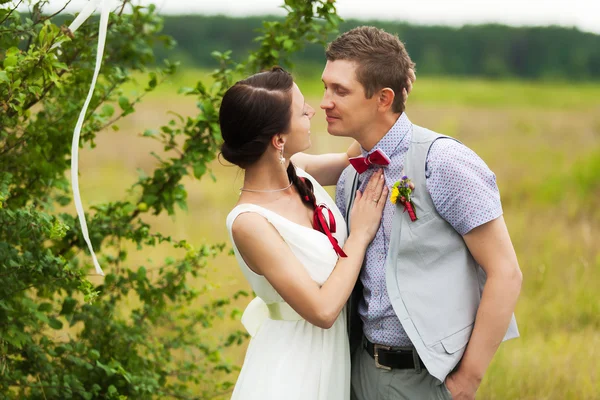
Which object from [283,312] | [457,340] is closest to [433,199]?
[457,340]

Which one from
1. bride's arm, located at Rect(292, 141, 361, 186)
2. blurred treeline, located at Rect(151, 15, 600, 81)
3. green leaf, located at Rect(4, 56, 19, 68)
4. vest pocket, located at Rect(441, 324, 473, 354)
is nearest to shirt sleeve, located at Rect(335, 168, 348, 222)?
bride's arm, located at Rect(292, 141, 361, 186)

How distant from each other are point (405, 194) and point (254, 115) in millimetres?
698

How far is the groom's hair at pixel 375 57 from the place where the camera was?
10.5ft

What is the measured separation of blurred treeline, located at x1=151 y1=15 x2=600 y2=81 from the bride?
4646cm

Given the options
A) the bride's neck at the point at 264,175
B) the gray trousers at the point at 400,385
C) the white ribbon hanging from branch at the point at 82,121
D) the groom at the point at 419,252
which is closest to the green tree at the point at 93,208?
the white ribbon hanging from branch at the point at 82,121

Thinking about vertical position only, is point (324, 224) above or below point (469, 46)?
above

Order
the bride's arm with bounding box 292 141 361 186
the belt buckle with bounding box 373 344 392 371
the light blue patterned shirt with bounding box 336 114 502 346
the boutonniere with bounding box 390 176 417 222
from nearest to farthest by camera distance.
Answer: the light blue patterned shirt with bounding box 336 114 502 346 → the boutonniere with bounding box 390 176 417 222 → the belt buckle with bounding box 373 344 392 371 → the bride's arm with bounding box 292 141 361 186

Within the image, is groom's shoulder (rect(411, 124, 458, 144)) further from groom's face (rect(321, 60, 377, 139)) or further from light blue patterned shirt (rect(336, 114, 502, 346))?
groom's face (rect(321, 60, 377, 139))

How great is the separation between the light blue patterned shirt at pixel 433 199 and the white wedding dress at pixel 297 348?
18 cm

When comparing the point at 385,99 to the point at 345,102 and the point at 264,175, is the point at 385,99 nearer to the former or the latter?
the point at 345,102

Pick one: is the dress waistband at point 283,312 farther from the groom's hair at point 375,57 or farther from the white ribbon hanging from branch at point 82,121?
the groom's hair at point 375,57

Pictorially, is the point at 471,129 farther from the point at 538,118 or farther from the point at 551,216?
the point at 551,216

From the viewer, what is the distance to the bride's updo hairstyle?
126 inches

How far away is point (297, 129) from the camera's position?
3287 mm
